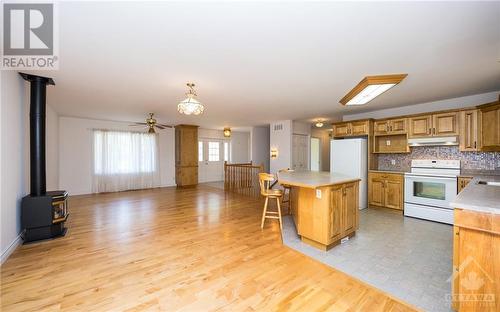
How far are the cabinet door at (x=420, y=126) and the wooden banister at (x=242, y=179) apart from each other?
14.2 ft

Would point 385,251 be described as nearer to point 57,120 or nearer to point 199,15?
point 199,15

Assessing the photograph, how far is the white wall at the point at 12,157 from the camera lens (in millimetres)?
2576

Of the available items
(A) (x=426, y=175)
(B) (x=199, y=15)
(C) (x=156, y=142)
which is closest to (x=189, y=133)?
(C) (x=156, y=142)

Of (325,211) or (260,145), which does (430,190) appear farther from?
(260,145)

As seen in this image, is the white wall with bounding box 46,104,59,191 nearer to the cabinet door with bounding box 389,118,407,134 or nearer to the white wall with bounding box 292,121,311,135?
the white wall with bounding box 292,121,311,135

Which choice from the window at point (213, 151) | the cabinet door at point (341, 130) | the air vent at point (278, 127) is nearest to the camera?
the cabinet door at point (341, 130)

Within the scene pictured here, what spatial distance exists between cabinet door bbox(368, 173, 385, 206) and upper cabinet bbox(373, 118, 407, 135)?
1091 mm

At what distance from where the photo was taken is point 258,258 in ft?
8.64

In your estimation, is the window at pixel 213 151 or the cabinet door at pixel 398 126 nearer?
the cabinet door at pixel 398 126

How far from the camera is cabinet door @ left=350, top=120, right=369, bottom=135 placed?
511 centimetres

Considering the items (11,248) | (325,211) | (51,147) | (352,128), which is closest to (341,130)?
(352,128)

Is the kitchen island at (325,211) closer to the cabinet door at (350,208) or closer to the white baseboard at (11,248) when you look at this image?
the cabinet door at (350,208)

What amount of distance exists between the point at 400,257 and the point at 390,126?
3.33 meters

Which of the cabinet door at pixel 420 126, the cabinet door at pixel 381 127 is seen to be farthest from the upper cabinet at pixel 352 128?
the cabinet door at pixel 420 126
